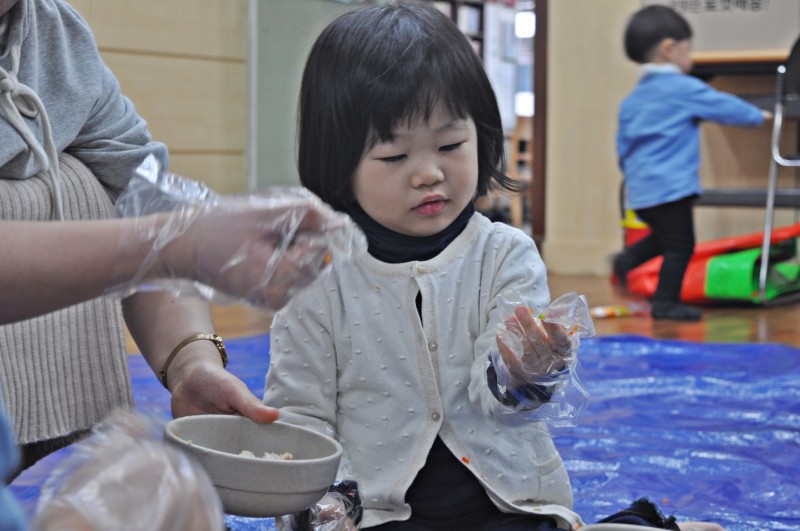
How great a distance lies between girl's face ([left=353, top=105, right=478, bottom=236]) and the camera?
3.62 ft

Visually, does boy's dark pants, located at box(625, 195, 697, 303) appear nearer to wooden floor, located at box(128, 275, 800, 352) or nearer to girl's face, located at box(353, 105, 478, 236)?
wooden floor, located at box(128, 275, 800, 352)

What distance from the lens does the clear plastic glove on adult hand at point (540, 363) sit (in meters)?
0.98

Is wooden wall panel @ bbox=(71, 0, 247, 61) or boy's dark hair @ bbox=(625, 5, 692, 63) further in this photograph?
wooden wall panel @ bbox=(71, 0, 247, 61)

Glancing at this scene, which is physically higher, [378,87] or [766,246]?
[378,87]

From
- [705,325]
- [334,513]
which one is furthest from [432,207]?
[705,325]

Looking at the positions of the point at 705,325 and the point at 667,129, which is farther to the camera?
the point at 667,129

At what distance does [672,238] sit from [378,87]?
2.57 m

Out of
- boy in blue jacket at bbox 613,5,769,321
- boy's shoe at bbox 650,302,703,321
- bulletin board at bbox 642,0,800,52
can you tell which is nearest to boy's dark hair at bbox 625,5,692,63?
boy in blue jacket at bbox 613,5,769,321

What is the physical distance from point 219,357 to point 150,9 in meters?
3.60

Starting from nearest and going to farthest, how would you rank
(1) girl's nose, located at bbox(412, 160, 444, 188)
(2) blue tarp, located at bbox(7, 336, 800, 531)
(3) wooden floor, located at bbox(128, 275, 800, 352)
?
(1) girl's nose, located at bbox(412, 160, 444, 188)
(2) blue tarp, located at bbox(7, 336, 800, 531)
(3) wooden floor, located at bbox(128, 275, 800, 352)

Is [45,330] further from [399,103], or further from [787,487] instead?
[787,487]

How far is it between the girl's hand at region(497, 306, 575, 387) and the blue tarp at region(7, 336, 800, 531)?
0.73 ft

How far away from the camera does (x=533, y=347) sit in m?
0.98

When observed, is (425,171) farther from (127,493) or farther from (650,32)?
(650,32)
